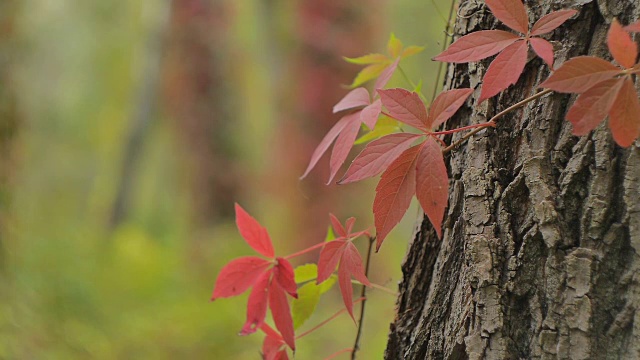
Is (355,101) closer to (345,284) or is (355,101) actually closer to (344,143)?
(344,143)

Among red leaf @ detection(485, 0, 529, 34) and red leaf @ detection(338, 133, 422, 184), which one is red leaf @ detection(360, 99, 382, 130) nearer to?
red leaf @ detection(338, 133, 422, 184)

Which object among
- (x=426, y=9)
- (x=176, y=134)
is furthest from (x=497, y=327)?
(x=426, y=9)

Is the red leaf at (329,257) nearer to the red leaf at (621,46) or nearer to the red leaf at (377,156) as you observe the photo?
the red leaf at (377,156)

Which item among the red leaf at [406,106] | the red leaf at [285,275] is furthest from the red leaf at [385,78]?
the red leaf at [285,275]

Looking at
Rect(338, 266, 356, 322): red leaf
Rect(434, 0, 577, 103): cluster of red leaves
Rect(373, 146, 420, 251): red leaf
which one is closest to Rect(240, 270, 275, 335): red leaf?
Rect(338, 266, 356, 322): red leaf

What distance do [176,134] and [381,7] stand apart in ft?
4.96

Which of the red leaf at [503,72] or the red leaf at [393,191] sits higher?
the red leaf at [503,72]

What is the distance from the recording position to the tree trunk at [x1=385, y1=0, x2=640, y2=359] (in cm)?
52

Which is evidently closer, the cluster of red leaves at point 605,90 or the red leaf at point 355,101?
the cluster of red leaves at point 605,90

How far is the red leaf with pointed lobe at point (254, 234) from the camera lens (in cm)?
69

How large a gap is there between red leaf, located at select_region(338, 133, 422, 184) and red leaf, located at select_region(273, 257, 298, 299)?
19cm

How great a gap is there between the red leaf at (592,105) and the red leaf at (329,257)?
0.91 ft

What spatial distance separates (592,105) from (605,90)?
2cm

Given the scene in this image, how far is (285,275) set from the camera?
67cm
